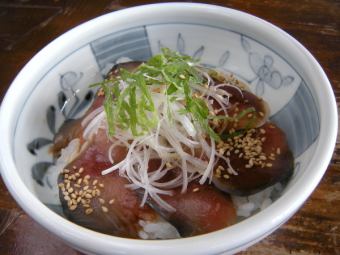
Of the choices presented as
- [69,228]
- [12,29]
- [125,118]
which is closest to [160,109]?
[125,118]

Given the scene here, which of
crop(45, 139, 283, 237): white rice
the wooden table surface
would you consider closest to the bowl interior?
crop(45, 139, 283, 237): white rice

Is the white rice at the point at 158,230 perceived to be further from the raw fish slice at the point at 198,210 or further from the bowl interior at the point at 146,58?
the bowl interior at the point at 146,58

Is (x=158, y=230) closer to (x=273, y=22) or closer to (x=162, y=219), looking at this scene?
(x=162, y=219)

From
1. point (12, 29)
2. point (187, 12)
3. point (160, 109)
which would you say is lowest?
point (12, 29)

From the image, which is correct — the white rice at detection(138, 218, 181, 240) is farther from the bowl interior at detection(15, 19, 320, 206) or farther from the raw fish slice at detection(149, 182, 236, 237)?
the bowl interior at detection(15, 19, 320, 206)

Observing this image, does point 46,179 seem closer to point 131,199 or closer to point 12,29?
point 131,199

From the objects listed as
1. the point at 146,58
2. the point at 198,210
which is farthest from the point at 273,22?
the point at 198,210

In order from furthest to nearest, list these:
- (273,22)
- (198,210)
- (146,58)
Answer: (273,22) → (146,58) → (198,210)

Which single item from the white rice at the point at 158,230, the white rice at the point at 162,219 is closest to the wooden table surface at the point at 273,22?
the white rice at the point at 162,219
